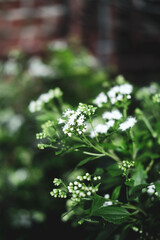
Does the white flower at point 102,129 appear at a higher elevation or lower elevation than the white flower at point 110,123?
lower

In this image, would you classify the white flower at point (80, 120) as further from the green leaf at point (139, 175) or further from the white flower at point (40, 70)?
the white flower at point (40, 70)

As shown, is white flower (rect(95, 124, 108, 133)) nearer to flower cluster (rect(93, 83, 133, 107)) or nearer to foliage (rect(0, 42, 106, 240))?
flower cluster (rect(93, 83, 133, 107))

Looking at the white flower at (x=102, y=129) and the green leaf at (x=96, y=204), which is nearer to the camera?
the green leaf at (x=96, y=204)

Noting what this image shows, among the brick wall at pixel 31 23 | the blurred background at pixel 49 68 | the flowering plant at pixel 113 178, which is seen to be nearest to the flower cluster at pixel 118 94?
the flowering plant at pixel 113 178

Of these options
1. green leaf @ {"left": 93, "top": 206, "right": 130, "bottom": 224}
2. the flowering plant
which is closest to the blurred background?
the flowering plant

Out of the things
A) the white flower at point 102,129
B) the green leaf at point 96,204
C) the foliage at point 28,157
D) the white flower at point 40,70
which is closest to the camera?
the green leaf at point 96,204

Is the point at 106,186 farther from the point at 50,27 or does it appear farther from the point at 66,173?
the point at 50,27
